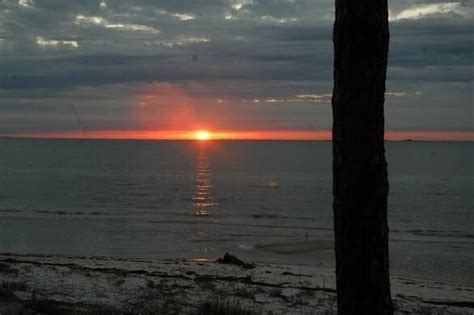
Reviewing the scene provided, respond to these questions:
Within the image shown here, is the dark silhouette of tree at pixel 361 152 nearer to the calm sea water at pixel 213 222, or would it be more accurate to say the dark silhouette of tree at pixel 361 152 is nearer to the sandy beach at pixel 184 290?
the sandy beach at pixel 184 290

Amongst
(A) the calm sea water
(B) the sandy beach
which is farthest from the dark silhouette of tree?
(A) the calm sea water

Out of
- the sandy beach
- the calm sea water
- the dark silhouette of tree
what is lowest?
the calm sea water

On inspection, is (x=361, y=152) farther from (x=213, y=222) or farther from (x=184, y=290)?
(x=213, y=222)

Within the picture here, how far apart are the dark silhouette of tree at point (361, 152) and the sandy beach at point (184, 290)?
5.65 metres

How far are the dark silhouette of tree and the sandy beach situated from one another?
565 centimetres

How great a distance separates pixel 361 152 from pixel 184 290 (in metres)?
10.5

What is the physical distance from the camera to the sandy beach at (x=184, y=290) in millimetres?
10727

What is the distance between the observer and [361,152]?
4066 mm

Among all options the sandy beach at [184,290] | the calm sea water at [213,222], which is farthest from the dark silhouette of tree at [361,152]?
the calm sea water at [213,222]

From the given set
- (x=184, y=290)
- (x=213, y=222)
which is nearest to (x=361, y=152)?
(x=184, y=290)

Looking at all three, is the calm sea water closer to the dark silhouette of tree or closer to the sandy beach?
the sandy beach

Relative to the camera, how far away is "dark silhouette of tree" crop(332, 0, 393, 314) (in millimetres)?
4074

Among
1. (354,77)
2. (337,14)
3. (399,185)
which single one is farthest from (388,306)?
(399,185)

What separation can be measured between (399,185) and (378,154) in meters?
67.7
